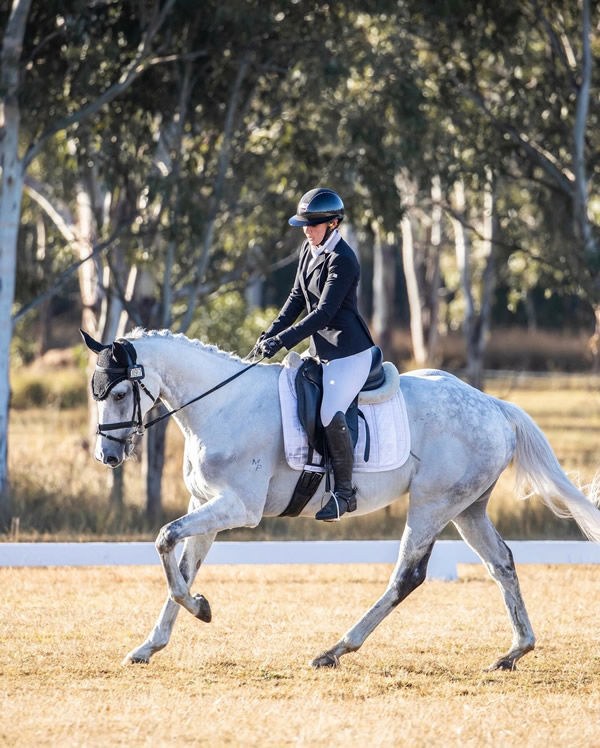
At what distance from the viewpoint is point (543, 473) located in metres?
7.95

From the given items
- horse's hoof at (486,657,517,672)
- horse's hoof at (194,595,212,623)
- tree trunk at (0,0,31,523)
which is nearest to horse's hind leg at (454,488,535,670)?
horse's hoof at (486,657,517,672)

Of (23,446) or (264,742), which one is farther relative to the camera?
(23,446)

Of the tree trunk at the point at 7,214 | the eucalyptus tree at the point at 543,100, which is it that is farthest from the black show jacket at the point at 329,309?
the eucalyptus tree at the point at 543,100

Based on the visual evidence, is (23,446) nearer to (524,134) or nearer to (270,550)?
(524,134)

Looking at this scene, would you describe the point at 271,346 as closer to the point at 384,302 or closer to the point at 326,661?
the point at 326,661

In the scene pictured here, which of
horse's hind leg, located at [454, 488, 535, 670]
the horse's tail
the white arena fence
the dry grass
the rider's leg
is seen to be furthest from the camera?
the white arena fence

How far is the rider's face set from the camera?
23.8 ft

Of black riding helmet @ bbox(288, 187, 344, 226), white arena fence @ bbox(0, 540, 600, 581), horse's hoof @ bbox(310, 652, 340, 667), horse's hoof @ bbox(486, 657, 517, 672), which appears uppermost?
black riding helmet @ bbox(288, 187, 344, 226)

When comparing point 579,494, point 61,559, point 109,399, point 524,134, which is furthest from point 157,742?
point 524,134

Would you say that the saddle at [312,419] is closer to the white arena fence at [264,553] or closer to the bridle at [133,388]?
the bridle at [133,388]

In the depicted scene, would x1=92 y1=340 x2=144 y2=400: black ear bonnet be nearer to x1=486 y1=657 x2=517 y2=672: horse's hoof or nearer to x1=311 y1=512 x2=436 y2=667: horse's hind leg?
x1=311 y1=512 x2=436 y2=667: horse's hind leg

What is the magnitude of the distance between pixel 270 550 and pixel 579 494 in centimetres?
305

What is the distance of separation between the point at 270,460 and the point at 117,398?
0.96 m

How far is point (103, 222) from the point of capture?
59.3 feet
